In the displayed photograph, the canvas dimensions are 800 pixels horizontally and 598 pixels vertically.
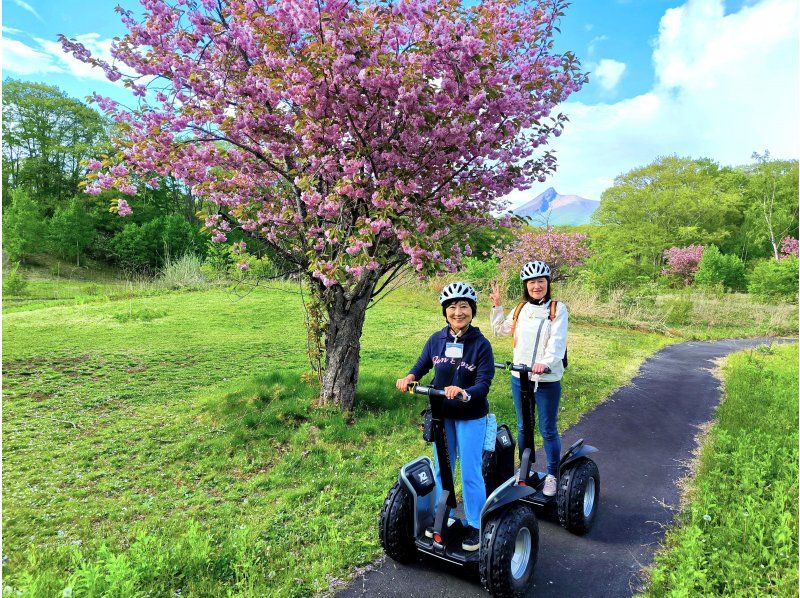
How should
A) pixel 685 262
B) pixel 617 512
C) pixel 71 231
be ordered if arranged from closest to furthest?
pixel 617 512 < pixel 71 231 < pixel 685 262

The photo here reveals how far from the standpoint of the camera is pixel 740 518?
3480 millimetres

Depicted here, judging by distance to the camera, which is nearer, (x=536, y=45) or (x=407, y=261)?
(x=536, y=45)

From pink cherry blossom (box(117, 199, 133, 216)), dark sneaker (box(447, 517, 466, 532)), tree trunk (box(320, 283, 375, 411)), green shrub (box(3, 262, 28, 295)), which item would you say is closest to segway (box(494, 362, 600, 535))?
dark sneaker (box(447, 517, 466, 532))

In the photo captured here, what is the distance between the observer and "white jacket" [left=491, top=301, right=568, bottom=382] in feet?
11.8

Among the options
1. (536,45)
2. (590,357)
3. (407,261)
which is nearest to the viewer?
(536,45)

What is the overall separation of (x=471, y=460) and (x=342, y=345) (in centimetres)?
316

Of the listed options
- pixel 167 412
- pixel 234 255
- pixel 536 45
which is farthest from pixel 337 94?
pixel 167 412

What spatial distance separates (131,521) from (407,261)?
12.6 feet

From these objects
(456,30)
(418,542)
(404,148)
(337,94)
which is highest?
(456,30)

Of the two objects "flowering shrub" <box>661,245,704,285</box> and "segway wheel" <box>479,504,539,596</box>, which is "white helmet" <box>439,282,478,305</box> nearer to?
"segway wheel" <box>479,504,539,596</box>

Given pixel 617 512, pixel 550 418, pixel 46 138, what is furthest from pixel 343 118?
pixel 46 138

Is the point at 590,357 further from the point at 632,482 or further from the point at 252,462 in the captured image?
the point at 252,462

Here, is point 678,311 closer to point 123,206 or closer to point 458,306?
point 458,306

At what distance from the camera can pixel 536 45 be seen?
5180 mm
